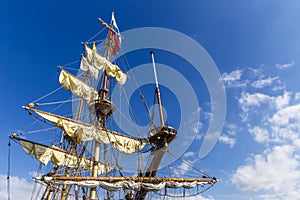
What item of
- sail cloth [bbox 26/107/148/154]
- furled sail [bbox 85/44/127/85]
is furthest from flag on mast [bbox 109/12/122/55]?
sail cloth [bbox 26/107/148/154]

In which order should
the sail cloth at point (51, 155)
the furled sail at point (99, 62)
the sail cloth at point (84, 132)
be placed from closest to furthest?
the sail cloth at point (84, 132)
the sail cloth at point (51, 155)
the furled sail at point (99, 62)

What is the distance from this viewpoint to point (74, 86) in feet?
83.0

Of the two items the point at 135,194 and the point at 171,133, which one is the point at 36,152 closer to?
the point at 135,194

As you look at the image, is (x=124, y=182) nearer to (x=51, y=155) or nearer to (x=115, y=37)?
(x=51, y=155)

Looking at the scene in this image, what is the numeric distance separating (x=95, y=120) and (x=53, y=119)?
15.8ft

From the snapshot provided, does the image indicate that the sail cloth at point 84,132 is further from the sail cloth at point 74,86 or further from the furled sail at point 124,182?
the furled sail at point 124,182

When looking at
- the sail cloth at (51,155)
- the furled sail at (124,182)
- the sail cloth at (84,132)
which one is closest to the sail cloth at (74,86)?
the sail cloth at (84,132)

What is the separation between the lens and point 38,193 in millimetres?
31562

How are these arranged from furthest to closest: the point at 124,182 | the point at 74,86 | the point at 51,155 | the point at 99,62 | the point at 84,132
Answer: the point at 99,62
the point at 51,155
the point at 74,86
the point at 84,132
the point at 124,182

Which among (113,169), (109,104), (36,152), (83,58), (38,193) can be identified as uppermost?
(83,58)

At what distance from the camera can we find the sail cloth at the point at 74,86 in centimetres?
2456

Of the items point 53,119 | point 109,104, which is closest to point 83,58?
point 109,104

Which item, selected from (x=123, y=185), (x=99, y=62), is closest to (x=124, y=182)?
(x=123, y=185)

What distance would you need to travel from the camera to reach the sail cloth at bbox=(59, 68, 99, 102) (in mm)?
24562
